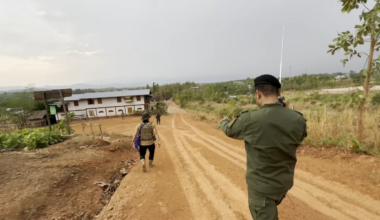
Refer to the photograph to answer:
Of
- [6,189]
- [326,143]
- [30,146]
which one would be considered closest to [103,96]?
[30,146]

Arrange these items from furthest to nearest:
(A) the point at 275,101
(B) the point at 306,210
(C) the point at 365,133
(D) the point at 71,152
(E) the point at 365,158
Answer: (D) the point at 71,152
(C) the point at 365,133
(E) the point at 365,158
(B) the point at 306,210
(A) the point at 275,101

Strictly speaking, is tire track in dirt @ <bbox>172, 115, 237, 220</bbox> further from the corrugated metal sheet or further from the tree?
the corrugated metal sheet

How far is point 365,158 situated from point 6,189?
762 centimetres

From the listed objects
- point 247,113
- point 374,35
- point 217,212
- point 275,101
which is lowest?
point 217,212

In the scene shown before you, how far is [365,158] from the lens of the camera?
4395 mm

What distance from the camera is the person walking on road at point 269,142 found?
1.57 meters

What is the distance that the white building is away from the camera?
88.1ft

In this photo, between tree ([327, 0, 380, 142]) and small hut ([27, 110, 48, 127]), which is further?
small hut ([27, 110, 48, 127])

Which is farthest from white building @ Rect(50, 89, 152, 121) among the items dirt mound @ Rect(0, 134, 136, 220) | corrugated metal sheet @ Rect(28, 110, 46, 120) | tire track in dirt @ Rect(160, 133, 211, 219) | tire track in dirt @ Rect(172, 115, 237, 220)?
tire track in dirt @ Rect(172, 115, 237, 220)

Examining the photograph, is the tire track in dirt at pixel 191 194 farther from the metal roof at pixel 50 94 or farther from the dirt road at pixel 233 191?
the metal roof at pixel 50 94

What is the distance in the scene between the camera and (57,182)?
376 centimetres

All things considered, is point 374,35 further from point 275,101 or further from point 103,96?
point 103,96

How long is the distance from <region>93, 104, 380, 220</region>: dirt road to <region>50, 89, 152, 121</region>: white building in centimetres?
2417

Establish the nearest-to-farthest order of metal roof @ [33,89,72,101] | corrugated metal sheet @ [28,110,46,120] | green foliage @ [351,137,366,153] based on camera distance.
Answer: green foliage @ [351,137,366,153] < metal roof @ [33,89,72,101] < corrugated metal sheet @ [28,110,46,120]
